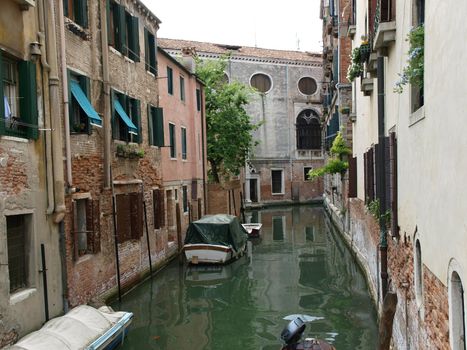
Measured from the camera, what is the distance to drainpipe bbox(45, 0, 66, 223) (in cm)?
806

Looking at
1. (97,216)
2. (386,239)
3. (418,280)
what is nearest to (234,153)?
(97,216)

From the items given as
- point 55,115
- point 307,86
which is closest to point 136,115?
point 55,115

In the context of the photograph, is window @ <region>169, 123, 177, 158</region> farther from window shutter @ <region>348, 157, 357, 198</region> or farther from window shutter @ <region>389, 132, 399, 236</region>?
window shutter @ <region>389, 132, 399, 236</region>

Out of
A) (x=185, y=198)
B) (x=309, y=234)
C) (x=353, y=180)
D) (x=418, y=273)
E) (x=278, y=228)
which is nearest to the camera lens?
(x=418, y=273)

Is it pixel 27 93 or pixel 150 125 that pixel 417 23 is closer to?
pixel 27 93

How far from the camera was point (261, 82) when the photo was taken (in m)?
36.9

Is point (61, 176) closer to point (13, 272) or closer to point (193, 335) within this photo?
point (13, 272)

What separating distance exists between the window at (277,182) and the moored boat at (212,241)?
70.4 ft

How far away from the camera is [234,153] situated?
26438 mm

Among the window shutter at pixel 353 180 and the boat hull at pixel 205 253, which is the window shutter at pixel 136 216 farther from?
the window shutter at pixel 353 180

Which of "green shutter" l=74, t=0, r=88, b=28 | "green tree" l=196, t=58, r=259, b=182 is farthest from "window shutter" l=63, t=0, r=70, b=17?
"green tree" l=196, t=58, r=259, b=182

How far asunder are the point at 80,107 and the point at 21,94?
2.13 meters

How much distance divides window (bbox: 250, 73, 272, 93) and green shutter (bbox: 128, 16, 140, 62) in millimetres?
24223

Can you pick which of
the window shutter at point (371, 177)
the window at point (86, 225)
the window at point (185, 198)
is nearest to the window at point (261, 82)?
the window at point (185, 198)
